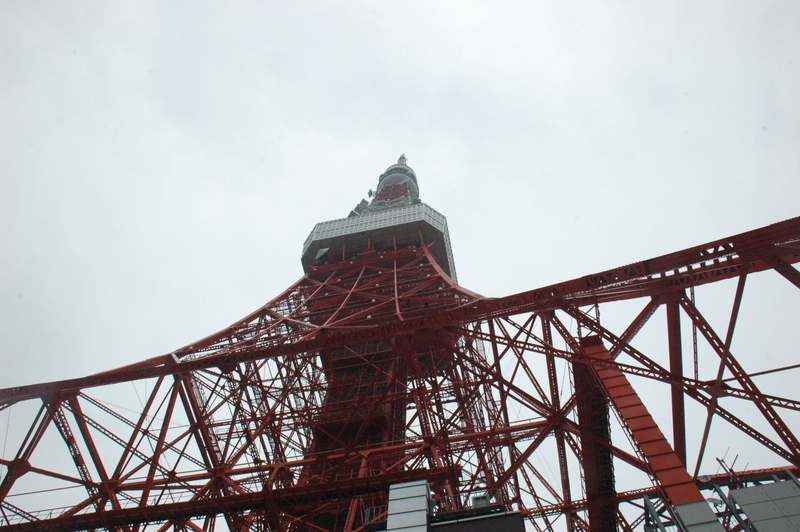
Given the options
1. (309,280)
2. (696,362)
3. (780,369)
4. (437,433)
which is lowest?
(780,369)

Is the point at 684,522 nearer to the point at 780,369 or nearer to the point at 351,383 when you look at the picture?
the point at 780,369

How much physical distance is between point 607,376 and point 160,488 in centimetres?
1112

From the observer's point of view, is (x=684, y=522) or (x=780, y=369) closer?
(x=684, y=522)

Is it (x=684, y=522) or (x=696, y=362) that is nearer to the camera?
(x=684, y=522)

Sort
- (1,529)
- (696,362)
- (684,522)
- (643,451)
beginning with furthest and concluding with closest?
1. (1,529)
2. (696,362)
3. (643,451)
4. (684,522)

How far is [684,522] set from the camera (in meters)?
8.66

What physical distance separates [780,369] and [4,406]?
18.0m

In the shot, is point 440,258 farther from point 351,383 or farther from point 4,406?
point 4,406

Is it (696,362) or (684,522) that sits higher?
(696,362)

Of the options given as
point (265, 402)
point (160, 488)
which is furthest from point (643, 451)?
point (265, 402)

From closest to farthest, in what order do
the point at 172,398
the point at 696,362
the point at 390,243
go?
the point at 696,362
the point at 172,398
the point at 390,243

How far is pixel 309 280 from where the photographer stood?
32375mm

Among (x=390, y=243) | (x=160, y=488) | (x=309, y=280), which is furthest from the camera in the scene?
(x=390, y=243)

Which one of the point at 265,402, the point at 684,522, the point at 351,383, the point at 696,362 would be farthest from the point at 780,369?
the point at 351,383
